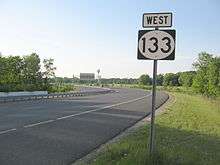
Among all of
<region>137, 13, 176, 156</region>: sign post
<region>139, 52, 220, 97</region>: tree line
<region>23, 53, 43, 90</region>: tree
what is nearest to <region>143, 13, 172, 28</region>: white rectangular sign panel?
<region>137, 13, 176, 156</region>: sign post

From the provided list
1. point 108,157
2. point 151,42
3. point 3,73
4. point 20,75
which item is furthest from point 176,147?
point 20,75

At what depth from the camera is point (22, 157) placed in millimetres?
9453

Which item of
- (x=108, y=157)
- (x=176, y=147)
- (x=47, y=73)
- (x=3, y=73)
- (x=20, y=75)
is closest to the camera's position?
(x=108, y=157)

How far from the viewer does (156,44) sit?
823 centimetres

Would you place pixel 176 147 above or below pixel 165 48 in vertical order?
below

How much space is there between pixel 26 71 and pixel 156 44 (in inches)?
2490

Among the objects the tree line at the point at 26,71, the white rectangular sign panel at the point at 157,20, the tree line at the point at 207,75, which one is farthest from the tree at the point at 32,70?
the white rectangular sign panel at the point at 157,20

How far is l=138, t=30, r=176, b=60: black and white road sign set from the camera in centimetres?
815

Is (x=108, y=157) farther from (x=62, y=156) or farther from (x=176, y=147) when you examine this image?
(x=176, y=147)

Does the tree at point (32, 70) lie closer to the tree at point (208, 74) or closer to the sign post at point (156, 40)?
the tree at point (208, 74)

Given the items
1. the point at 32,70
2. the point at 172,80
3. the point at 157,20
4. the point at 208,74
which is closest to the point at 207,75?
the point at 208,74

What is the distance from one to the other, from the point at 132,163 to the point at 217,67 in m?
51.0

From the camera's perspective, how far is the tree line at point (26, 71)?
2436 inches

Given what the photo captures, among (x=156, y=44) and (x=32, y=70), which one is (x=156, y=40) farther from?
(x=32, y=70)
